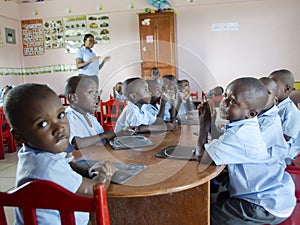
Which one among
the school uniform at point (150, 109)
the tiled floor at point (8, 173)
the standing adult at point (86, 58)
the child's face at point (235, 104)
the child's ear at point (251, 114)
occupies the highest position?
the standing adult at point (86, 58)

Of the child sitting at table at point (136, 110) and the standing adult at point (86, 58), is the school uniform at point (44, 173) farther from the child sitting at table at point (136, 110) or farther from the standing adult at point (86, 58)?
the standing adult at point (86, 58)

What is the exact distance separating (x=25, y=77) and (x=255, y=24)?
5.15 metres

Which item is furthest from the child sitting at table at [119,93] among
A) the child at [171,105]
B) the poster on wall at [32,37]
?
the poster on wall at [32,37]

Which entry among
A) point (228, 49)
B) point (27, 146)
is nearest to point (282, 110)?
point (27, 146)

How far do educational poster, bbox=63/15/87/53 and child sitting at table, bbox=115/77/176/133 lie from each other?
4300mm

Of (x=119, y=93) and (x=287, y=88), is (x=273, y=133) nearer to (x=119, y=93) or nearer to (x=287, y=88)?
(x=287, y=88)

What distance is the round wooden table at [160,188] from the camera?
36.6 inches

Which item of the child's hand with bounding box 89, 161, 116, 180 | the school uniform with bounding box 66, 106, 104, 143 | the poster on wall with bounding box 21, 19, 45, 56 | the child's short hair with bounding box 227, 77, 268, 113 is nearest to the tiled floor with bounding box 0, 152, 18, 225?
the school uniform with bounding box 66, 106, 104, 143

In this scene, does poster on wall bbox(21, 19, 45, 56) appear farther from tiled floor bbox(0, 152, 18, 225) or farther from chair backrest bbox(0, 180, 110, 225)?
chair backrest bbox(0, 180, 110, 225)

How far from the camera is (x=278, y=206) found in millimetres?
1194

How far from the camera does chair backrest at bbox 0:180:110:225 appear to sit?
0.63 meters

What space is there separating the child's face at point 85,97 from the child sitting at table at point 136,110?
Result: 0.30m

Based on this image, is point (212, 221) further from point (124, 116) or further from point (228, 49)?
point (228, 49)

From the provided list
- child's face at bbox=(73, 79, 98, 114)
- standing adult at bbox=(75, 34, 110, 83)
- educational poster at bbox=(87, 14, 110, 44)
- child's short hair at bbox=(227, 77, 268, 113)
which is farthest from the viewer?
educational poster at bbox=(87, 14, 110, 44)
